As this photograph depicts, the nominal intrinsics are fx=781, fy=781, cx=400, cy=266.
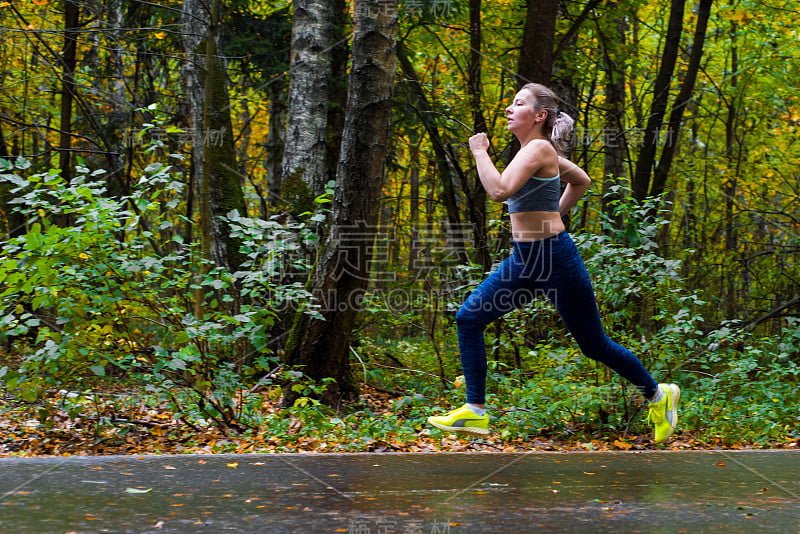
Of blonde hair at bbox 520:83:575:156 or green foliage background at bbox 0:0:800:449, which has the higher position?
blonde hair at bbox 520:83:575:156

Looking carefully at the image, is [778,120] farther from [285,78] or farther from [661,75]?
[285,78]

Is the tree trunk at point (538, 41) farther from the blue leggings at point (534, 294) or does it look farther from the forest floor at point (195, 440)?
the blue leggings at point (534, 294)

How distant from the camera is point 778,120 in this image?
19797 mm

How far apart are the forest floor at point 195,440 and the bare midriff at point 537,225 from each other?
2.32 metres

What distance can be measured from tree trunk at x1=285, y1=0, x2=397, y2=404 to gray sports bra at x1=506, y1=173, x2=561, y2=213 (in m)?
3.32

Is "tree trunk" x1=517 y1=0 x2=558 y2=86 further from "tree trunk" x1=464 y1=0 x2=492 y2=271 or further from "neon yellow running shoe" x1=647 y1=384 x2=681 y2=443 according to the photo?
"neon yellow running shoe" x1=647 y1=384 x2=681 y2=443

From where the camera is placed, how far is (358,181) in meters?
7.37

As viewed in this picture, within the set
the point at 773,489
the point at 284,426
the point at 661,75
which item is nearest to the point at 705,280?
the point at 661,75

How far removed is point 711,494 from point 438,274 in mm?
8116

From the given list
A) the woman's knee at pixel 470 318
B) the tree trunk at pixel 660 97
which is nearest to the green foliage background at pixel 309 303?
the tree trunk at pixel 660 97

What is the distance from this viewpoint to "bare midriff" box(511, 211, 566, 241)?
13.5 feet

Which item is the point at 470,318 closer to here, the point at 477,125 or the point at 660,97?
the point at 477,125

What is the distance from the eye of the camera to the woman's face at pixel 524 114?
4.17 m

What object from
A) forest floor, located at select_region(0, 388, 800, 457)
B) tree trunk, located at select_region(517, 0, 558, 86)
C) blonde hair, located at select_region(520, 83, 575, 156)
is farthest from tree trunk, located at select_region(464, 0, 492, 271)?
blonde hair, located at select_region(520, 83, 575, 156)
